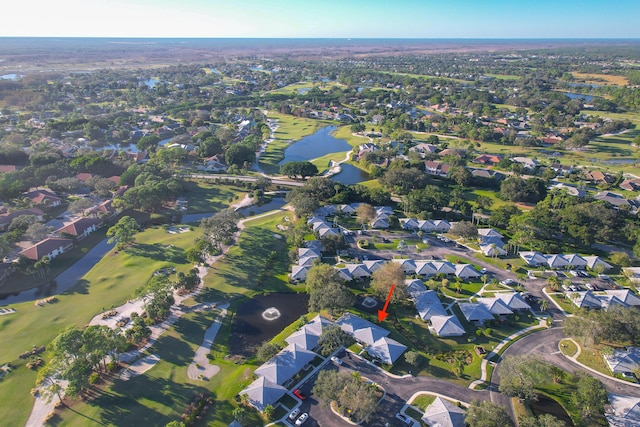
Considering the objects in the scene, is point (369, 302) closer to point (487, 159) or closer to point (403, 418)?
point (403, 418)

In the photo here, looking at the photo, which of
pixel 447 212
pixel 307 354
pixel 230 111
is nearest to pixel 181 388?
pixel 307 354

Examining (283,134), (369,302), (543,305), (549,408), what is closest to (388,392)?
(369,302)

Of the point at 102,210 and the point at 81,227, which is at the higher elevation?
the point at 102,210

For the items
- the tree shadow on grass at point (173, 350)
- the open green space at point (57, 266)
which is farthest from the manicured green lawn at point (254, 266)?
the open green space at point (57, 266)

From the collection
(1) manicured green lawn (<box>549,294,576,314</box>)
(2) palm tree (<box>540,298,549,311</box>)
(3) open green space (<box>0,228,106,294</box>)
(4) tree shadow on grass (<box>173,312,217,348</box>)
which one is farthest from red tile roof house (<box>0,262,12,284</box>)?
(1) manicured green lawn (<box>549,294,576,314</box>)

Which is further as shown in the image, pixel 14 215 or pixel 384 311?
pixel 14 215

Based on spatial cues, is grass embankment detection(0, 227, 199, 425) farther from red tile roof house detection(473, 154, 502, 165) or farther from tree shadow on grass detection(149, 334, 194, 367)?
red tile roof house detection(473, 154, 502, 165)

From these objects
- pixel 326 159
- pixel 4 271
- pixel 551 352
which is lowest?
pixel 551 352
